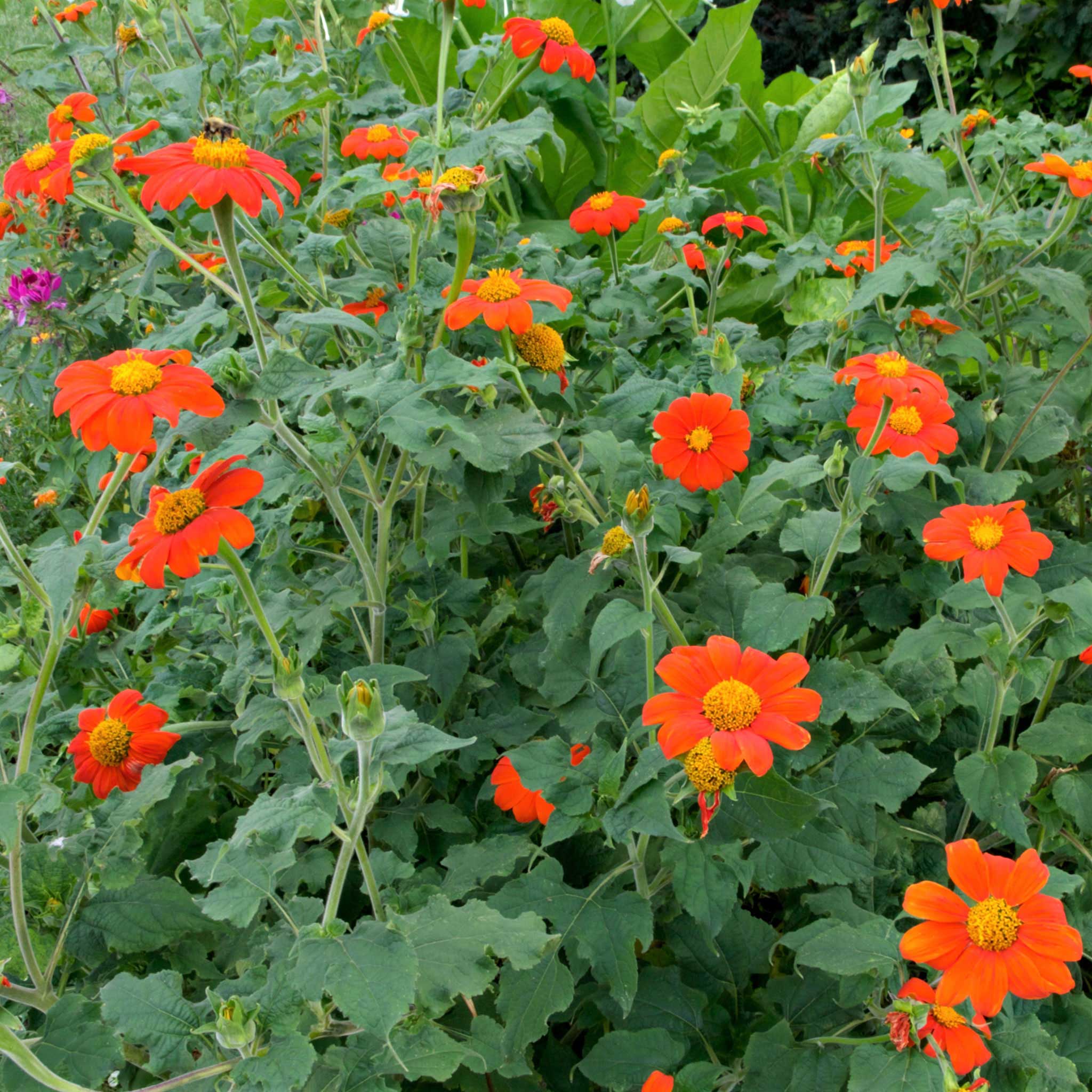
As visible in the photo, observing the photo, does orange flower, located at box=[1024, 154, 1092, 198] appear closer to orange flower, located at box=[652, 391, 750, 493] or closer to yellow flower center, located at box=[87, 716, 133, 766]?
orange flower, located at box=[652, 391, 750, 493]

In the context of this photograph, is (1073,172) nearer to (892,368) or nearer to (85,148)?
(892,368)

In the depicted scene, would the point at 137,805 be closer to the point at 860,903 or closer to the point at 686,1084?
the point at 686,1084

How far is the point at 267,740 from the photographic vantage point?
1583 millimetres

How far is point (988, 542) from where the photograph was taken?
1324 millimetres

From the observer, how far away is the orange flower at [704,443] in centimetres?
146

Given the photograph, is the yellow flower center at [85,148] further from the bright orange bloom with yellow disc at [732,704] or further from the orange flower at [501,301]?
the bright orange bloom with yellow disc at [732,704]

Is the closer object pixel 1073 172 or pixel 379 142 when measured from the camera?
pixel 1073 172

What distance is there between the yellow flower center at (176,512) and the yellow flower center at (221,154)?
422 mm

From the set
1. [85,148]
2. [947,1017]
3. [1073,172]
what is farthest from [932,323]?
[85,148]

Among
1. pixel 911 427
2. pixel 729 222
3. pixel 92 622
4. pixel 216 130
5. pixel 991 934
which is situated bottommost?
pixel 92 622

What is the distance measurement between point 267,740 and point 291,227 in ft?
3.17

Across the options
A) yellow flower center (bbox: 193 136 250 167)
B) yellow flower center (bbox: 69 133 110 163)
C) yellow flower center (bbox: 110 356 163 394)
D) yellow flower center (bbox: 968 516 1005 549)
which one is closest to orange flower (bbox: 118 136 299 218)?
yellow flower center (bbox: 193 136 250 167)

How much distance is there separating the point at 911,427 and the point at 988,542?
11.4 inches

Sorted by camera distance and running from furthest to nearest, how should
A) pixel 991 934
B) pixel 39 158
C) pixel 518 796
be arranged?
1. pixel 39 158
2. pixel 518 796
3. pixel 991 934
